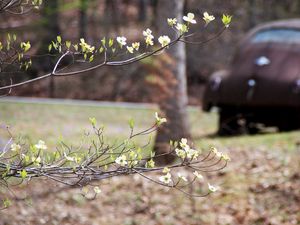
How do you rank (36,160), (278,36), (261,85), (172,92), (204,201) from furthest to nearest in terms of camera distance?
(278,36)
(261,85)
(172,92)
(204,201)
(36,160)

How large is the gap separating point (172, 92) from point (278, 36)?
15.7ft

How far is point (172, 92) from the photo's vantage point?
994cm

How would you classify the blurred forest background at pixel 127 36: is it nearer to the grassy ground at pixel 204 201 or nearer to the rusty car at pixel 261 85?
the rusty car at pixel 261 85

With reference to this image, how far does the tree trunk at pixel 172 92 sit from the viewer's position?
9789 mm

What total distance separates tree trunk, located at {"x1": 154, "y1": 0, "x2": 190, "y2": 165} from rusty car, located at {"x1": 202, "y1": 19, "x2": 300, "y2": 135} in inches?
122

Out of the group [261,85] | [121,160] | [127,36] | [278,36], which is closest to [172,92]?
[261,85]

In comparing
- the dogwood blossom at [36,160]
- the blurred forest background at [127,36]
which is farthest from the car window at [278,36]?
the dogwood blossom at [36,160]

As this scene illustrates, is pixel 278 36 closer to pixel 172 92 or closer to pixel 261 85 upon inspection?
Result: pixel 261 85

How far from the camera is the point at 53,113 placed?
18469mm

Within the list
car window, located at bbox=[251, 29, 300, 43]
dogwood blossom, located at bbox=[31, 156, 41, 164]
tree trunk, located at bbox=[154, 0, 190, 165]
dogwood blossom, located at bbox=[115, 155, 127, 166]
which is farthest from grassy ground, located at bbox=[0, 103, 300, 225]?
car window, located at bbox=[251, 29, 300, 43]

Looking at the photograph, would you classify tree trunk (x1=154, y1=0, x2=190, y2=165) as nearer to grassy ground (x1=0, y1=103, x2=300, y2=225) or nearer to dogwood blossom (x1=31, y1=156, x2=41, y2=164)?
grassy ground (x1=0, y1=103, x2=300, y2=225)

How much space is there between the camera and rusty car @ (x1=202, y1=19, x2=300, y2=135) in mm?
12703

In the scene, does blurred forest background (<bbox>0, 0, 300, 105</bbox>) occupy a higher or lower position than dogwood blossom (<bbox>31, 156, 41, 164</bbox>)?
lower

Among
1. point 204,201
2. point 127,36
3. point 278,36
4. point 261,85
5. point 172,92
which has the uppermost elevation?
point 278,36
